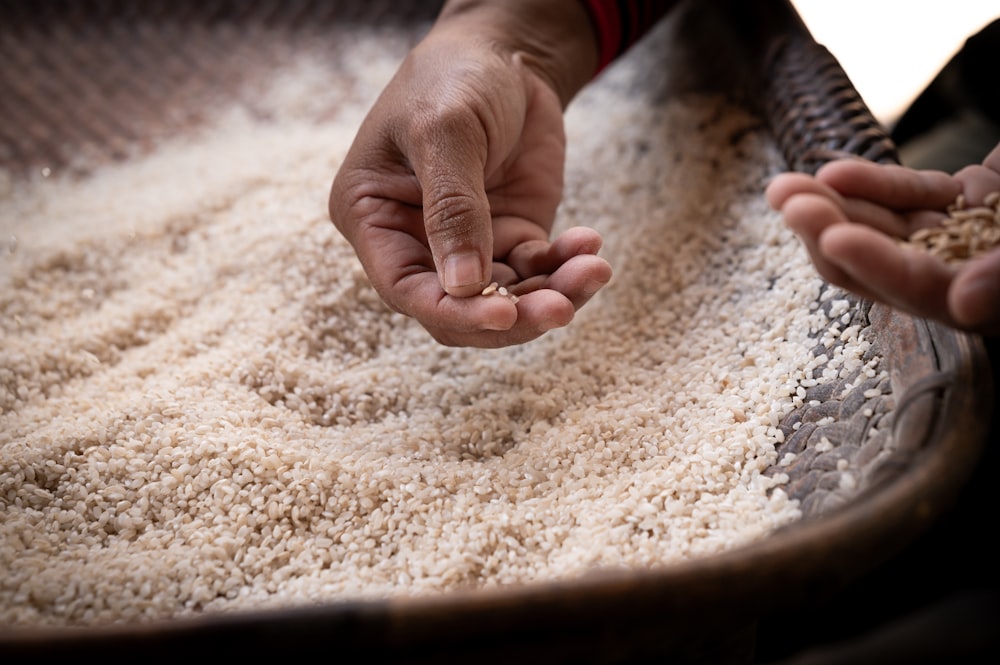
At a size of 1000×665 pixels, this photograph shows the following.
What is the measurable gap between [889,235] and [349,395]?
68cm

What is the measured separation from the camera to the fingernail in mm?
788

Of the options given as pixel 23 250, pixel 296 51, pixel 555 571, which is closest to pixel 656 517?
pixel 555 571

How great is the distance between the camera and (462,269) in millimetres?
787

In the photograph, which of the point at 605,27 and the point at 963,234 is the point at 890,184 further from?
the point at 605,27

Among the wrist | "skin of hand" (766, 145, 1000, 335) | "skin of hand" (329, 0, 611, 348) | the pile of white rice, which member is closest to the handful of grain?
"skin of hand" (766, 145, 1000, 335)

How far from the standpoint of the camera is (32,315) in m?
1.15

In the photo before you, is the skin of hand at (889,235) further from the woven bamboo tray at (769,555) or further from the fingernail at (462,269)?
the fingernail at (462,269)

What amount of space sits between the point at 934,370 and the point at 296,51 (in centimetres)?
158

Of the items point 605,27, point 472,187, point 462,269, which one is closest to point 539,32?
point 605,27

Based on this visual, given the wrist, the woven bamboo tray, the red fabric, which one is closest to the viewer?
the woven bamboo tray

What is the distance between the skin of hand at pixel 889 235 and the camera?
60 centimetres

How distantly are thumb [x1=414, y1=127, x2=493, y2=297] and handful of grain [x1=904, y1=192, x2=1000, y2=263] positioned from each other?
44 centimetres

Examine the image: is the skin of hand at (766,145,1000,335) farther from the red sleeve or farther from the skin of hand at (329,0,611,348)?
the red sleeve

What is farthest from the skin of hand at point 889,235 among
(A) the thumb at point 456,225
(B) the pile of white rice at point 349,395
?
(A) the thumb at point 456,225
